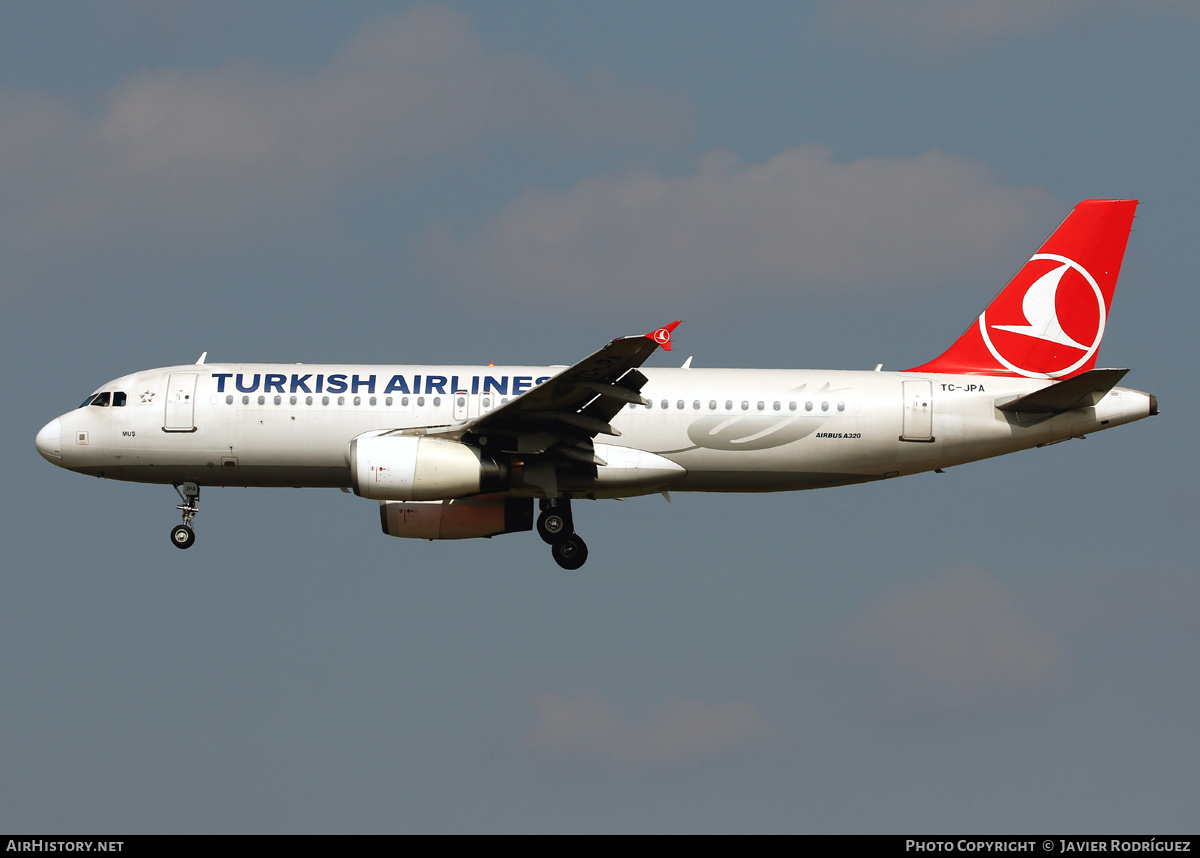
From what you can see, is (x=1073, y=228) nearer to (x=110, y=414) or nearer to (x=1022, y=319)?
(x=1022, y=319)

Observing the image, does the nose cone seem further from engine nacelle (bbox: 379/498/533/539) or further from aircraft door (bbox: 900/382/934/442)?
aircraft door (bbox: 900/382/934/442)

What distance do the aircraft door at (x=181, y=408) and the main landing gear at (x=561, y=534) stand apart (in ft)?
27.6

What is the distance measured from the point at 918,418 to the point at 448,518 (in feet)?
37.8

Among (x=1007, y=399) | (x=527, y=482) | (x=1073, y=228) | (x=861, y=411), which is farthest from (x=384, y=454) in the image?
(x=1073, y=228)

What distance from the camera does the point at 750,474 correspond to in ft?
114

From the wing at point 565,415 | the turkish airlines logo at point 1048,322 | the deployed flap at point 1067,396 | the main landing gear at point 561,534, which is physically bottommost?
the main landing gear at point 561,534

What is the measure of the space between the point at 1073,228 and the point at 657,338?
14108mm

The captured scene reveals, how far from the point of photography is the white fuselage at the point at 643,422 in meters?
34.3

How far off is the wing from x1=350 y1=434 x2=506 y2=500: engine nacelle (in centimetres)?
75

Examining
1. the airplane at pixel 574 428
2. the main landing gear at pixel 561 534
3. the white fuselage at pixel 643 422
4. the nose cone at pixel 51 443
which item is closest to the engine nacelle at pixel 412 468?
the airplane at pixel 574 428

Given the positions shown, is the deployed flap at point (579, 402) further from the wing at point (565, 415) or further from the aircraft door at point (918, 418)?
the aircraft door at point (918, 418)

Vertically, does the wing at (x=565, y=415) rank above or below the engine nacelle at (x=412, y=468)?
above

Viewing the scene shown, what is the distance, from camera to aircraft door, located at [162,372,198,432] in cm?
3469

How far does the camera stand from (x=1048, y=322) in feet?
121
